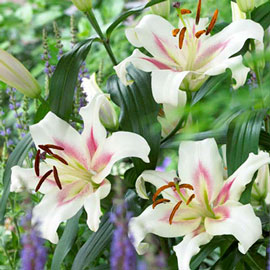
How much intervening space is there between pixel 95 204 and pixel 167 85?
4.9 inches

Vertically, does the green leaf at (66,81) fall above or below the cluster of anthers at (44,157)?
above

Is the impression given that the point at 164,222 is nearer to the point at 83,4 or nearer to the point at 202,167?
the point at 202,167

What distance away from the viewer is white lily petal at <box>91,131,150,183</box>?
59 cm

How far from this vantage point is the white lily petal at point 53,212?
62 centimetres

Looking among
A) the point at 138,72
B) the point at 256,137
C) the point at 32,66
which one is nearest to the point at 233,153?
the point at 256,137

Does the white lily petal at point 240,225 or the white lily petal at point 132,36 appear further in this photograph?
the white lily petal at point 132,36

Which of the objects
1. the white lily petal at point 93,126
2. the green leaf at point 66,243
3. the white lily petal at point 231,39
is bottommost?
the green leaf at point 66,243

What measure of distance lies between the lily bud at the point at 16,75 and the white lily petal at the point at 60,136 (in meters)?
0.04

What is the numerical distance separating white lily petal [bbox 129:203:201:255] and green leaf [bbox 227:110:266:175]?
6 centimetres

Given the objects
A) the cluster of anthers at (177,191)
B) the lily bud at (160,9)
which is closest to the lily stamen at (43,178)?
the cluster of anthers at (177,191)

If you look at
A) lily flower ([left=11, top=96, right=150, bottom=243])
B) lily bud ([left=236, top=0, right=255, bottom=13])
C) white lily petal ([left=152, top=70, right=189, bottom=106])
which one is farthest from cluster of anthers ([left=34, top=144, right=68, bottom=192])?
lily bud ([left=236, top=0, right=255, bottom=13])

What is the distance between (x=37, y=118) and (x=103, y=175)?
14cm

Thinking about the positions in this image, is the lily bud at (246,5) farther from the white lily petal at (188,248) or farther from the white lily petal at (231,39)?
the white lily petal at (188,248)

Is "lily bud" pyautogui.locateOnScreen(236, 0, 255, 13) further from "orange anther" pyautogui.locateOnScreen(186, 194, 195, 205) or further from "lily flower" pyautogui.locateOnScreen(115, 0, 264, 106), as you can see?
"orange anther" pyautogui.locateOnScreen(186, 194, 195, 205)
